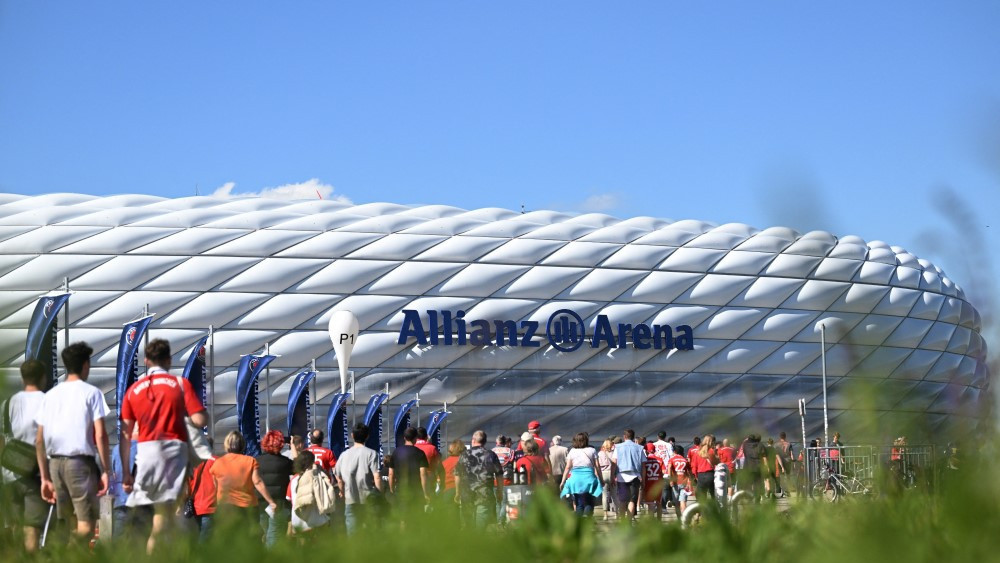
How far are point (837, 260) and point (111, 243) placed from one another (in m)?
33.9

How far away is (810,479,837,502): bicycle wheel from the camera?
214 centimetres

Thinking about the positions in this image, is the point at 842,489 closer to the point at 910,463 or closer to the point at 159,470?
the point at 910,463

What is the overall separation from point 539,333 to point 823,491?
3370cm

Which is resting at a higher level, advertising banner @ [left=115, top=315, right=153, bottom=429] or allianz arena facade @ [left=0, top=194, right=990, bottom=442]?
allianz arena facade @ [left=0, top=194, right=990, bottom=442]

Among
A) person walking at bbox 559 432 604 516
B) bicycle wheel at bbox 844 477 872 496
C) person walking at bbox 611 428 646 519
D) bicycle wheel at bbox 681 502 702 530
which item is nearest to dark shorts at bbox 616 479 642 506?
person walking at bbox 611 428 646 519

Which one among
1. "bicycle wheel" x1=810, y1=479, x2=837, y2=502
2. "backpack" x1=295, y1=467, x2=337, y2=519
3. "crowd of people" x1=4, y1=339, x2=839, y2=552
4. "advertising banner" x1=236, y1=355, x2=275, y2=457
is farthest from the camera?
"advertising banner" x1=236, y1=355, x2=275, y2=457

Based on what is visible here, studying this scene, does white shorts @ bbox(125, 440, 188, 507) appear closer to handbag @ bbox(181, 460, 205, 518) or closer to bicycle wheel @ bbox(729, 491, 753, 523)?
handbag @ bbox(181, 460, 205, 518)

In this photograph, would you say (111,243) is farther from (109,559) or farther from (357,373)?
(109,559)

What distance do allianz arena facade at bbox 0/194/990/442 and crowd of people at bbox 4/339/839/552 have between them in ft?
75.1

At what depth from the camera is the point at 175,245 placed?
112 feet

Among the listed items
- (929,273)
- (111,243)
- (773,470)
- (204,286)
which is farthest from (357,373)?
(773,470)

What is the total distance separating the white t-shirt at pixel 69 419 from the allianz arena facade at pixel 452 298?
25.5m

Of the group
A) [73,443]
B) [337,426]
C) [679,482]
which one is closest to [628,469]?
[73,443]

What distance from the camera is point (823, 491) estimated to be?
2.29 m
